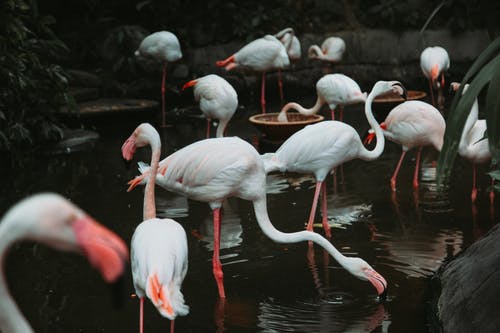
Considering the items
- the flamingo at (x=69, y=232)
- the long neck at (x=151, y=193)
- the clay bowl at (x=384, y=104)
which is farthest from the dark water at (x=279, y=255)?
the clay bowl at (x=384, y=104)

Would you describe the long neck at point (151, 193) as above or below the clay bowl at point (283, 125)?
above

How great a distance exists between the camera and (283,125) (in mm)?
7875

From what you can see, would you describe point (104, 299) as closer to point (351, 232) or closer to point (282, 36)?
point (351, 232)

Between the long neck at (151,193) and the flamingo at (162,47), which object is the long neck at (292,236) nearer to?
the long neck at (151,193)

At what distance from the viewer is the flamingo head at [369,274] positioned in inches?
154

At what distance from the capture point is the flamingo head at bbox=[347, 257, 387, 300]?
3924 mm

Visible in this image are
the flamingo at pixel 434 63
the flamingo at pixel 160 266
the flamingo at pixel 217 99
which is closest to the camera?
the flamingo at pixel 160 266

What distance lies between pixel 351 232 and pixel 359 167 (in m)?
2.07

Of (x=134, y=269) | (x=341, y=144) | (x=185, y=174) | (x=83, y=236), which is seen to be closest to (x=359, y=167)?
(x=341, y=144)

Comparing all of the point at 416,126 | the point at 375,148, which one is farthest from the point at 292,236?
the point at 416,126

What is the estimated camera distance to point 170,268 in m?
3.30

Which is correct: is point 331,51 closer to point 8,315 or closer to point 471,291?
point 471,291

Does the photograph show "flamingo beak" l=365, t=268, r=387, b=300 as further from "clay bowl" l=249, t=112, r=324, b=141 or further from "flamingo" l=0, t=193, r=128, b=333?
Result: "clay bowl" l=249, t=112, r=324, b=141

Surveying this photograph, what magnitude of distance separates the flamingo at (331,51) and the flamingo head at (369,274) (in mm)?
8279
